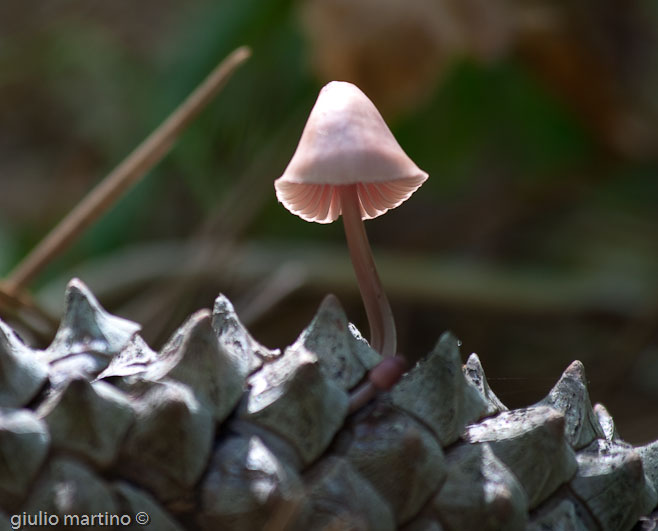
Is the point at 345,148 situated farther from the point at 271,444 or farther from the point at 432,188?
the point at 432,188

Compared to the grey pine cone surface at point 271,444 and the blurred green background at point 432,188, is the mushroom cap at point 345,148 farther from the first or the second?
the blurred green background at point 432,188

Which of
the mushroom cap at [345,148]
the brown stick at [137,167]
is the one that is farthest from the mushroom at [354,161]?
the brown stick at [137,167]

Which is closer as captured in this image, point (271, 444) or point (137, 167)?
point (271, 444)

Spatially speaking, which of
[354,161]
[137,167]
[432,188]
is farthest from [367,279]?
[432,188]

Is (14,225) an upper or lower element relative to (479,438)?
lower

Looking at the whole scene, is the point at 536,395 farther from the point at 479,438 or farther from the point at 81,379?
the point at 81,379

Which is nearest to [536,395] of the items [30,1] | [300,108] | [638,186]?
[300,108]

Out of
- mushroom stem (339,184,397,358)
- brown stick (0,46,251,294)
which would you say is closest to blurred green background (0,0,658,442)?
brown stick (0,46,251,294)
